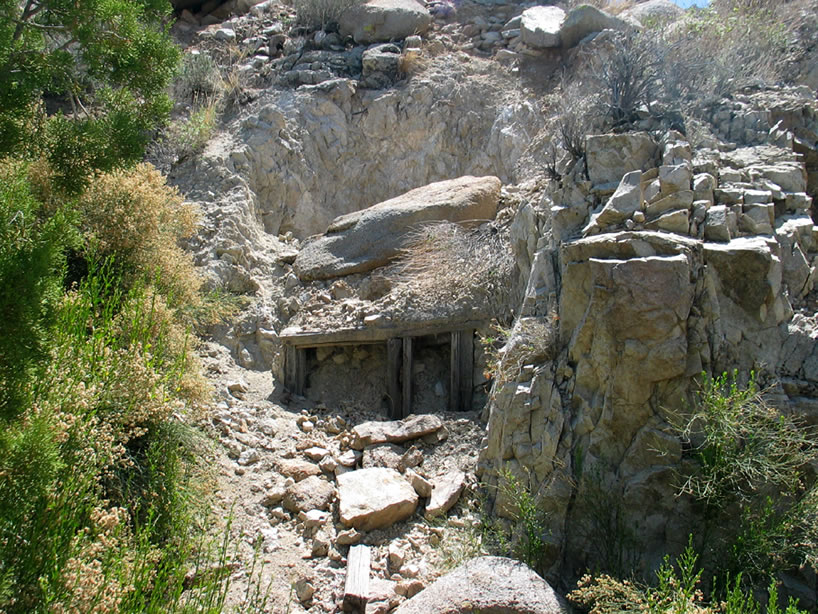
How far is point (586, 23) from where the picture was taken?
12.9 meters

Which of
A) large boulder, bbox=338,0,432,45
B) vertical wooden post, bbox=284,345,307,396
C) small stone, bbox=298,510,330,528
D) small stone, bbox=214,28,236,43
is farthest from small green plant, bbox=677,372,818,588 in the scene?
small stone, bbox=214,28,236,43

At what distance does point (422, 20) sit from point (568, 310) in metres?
10.4

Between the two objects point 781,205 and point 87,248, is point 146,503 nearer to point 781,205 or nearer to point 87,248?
point 87,248

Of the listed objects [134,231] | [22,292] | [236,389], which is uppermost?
[134,231]

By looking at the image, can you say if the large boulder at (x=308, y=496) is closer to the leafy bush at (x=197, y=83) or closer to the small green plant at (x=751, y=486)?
the small green plant at (x=751, y=486)

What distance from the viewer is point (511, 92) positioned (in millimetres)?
12727

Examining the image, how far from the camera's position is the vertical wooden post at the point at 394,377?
832cm

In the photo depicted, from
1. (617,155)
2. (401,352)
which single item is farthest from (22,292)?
(401,352)

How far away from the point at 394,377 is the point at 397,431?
1112mm

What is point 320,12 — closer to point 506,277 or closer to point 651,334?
point 506,277

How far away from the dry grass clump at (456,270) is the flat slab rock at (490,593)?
3.41m

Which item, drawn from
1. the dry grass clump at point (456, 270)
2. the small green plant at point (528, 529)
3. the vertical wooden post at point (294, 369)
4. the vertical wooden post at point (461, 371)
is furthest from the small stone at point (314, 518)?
the dry grass clump at point (456, 270)

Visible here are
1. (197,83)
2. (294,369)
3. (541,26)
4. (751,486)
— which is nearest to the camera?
(751,486)

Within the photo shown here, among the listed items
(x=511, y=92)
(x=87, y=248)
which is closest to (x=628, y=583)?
(x=87, y=248)
